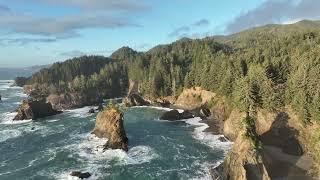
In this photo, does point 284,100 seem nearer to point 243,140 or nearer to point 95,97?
point 243,140

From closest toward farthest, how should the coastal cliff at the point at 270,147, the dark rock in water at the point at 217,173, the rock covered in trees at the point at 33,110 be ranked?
the coastal cliff at the point at 270,147 < the dark rock in water at the point at 217,173 < the rock covered in trees at the point at 33,110

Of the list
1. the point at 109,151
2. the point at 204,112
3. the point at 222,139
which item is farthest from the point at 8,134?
the point at 222,139

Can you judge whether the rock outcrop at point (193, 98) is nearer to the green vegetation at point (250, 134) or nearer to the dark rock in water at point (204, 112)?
the dark rock in water at point (204, 112)

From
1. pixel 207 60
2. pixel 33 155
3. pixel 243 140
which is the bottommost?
pixel 33 155

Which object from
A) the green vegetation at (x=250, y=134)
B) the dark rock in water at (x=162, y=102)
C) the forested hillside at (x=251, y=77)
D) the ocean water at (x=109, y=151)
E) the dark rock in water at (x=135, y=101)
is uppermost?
the forested hillside at (x=251, y=77)

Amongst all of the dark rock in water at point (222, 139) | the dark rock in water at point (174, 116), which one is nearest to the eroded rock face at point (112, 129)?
the dark rock in water at point (222, 139)

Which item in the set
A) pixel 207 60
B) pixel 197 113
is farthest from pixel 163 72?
pixel 197 113

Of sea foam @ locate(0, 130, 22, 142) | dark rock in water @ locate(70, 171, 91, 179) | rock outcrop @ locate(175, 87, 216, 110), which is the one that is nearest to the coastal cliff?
dark rock in water @ locate(70, 171, 91, 179)
